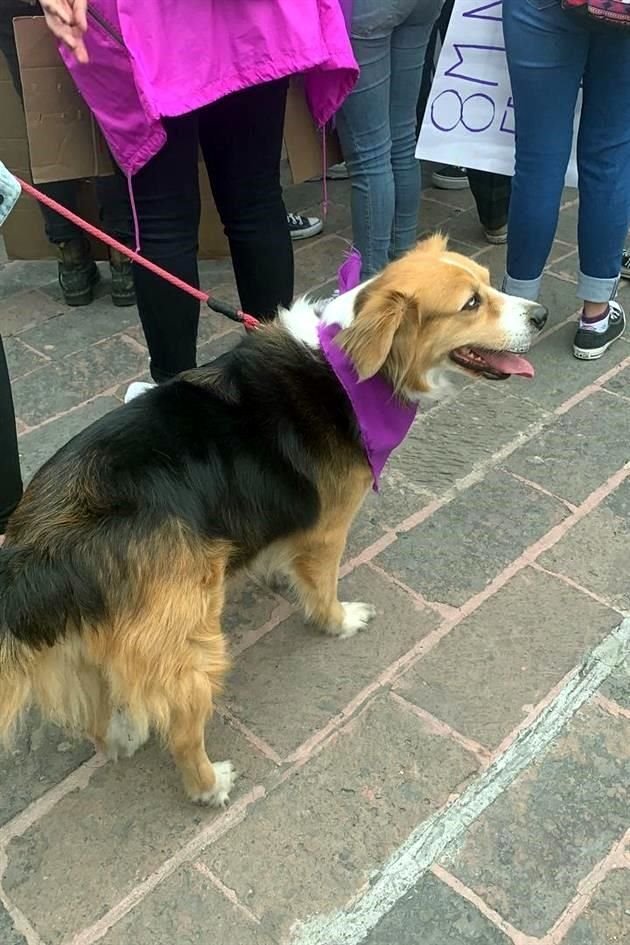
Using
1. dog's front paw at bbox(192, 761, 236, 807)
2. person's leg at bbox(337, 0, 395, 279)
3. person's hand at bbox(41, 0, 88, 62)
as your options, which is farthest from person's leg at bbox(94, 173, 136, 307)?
dog's front paw at bbox(192, 761, 236, 807)

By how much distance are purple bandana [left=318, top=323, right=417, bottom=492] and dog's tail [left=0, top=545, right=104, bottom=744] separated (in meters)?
0.78

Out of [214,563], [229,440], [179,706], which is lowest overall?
[179,706]

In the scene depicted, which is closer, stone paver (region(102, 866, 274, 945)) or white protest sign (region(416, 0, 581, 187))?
stone paver (region(102, 866, 274, 945))

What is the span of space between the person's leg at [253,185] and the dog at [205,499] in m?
0.60

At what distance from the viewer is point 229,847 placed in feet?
6.44

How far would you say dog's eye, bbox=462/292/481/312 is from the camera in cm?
217

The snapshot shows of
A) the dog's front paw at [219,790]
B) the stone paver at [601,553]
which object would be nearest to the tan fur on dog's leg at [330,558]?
the dog's front paw at [219,790]

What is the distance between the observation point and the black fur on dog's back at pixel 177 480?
5.40 feet

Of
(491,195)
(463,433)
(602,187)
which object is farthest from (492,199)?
(463,433)

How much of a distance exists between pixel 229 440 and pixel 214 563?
288mm

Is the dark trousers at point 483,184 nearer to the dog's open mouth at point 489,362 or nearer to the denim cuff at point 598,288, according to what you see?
the denim cuff at point 598,288

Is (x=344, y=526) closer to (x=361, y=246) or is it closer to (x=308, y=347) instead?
(x=308, y=347)

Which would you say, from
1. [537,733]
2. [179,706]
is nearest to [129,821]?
[179,706]

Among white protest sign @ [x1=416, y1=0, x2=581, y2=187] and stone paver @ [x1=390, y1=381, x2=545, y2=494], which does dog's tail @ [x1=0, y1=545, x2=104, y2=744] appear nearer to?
stone paver @ [x1=390, y1=381, x2=545, y2=494]
